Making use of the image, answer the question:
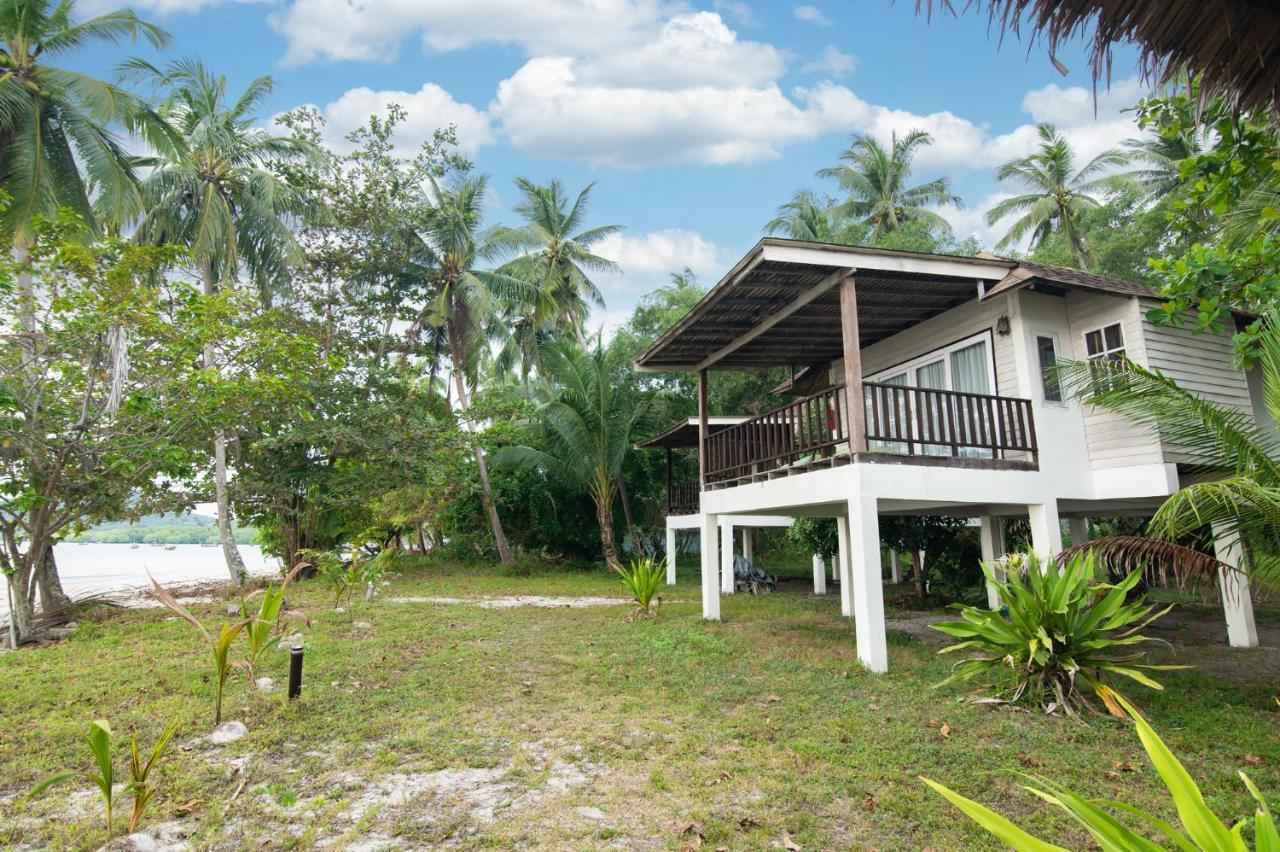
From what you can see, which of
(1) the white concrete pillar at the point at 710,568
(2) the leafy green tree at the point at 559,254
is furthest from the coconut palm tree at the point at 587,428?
(1) the white concrete pillar at the point at 710,568

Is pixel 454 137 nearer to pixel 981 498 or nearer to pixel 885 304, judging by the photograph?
pixel 885 304

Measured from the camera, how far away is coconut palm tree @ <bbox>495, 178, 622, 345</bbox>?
94.8ft

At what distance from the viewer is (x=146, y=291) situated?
8.88 metres

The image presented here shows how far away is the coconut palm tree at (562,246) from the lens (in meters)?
28.9

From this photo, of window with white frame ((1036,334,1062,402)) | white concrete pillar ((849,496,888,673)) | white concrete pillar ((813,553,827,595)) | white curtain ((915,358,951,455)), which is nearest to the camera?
white concrete pillar ((849,496,888,673))

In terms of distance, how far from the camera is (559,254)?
29.1m

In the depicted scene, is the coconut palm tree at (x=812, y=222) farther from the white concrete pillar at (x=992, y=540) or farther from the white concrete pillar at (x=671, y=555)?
the white concrete pillar at (x=992, y=540)

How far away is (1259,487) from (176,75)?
74.0 feet

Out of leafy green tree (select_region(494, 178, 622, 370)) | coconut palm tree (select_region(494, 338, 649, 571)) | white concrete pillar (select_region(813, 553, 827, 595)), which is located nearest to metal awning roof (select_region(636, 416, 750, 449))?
coconut palm tree (select_region(494, 338, 649, 571))

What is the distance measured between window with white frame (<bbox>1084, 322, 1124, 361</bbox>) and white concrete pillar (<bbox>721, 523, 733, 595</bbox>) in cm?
873

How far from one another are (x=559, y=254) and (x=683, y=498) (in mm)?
13820

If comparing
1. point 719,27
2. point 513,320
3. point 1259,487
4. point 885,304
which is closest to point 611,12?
point 719,27

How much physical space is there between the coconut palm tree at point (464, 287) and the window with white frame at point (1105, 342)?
15322 mm

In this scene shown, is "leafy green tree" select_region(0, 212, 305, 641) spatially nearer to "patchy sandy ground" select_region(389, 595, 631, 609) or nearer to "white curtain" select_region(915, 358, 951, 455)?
"patchy sandy ground" select_region(389, 595, 631, 609)
